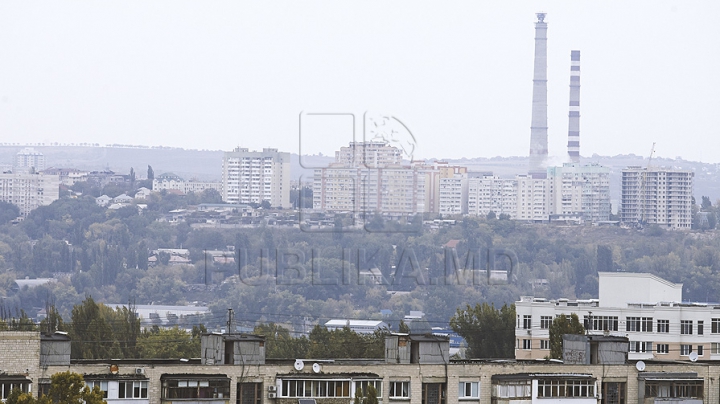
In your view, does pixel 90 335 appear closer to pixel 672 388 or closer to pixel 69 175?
pixel 672 388

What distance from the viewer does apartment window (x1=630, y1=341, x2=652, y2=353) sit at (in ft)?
86.7

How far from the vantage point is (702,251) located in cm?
9762

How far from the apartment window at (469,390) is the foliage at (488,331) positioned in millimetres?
19376

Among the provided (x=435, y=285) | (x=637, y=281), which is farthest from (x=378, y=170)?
(x=637, y=281)

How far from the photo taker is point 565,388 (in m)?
14.1

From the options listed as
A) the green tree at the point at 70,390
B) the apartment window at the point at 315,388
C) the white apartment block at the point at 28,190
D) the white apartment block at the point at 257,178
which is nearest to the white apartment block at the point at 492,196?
the white apartment block at the point at 257,178

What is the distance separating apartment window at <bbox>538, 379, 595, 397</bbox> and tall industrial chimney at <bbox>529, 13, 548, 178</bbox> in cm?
11415

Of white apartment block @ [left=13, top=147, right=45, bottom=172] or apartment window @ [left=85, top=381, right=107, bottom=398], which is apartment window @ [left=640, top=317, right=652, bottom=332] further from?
white apartment block @ [left=13, top=147, right=45, bottom=172]

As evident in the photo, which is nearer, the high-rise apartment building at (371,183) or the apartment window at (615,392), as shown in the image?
the apartment window at (615,392)

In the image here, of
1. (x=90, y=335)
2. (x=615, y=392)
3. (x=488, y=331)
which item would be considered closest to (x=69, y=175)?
(x=90, y=335)

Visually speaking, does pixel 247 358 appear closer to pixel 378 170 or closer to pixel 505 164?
pixel 378 170

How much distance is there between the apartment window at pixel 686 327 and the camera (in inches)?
1055

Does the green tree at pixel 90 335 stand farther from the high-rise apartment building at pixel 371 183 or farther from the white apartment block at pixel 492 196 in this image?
the white apartment block at pixel 492 196

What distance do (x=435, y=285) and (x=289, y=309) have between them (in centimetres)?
1063
